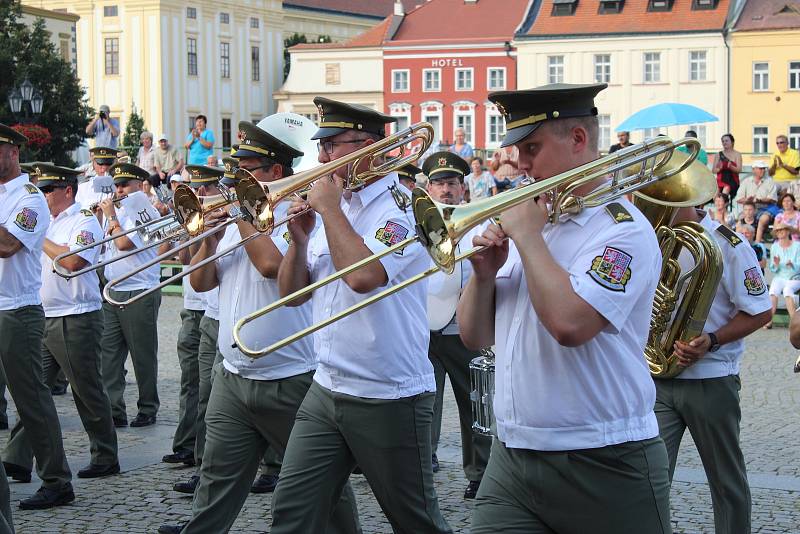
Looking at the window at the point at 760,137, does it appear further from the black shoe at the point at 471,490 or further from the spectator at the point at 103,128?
the black shoe at the point at 471,490

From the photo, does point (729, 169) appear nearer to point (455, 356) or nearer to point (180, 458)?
point (455, 356)

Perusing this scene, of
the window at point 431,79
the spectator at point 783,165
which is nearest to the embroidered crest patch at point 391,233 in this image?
the spectator at point 783,165

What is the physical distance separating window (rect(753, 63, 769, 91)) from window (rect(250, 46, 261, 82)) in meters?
39.4

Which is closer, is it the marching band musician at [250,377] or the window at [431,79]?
the marching band musician at [250,377]

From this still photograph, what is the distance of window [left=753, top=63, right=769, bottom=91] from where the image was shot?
2475 inches

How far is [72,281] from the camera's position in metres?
9.34

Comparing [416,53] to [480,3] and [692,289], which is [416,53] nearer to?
[480,3]

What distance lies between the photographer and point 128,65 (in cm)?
8525

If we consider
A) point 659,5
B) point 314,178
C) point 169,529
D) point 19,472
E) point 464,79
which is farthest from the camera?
point 464,79

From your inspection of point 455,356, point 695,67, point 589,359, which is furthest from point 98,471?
point 695,67

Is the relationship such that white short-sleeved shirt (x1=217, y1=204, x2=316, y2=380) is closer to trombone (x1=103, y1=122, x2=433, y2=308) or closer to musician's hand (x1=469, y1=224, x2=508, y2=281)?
trombone (x1=103, y1=122, x2=433, y2=308)

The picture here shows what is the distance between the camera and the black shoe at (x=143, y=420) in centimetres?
1078

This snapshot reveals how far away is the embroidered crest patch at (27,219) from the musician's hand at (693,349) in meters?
4.02

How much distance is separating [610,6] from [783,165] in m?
44.9
